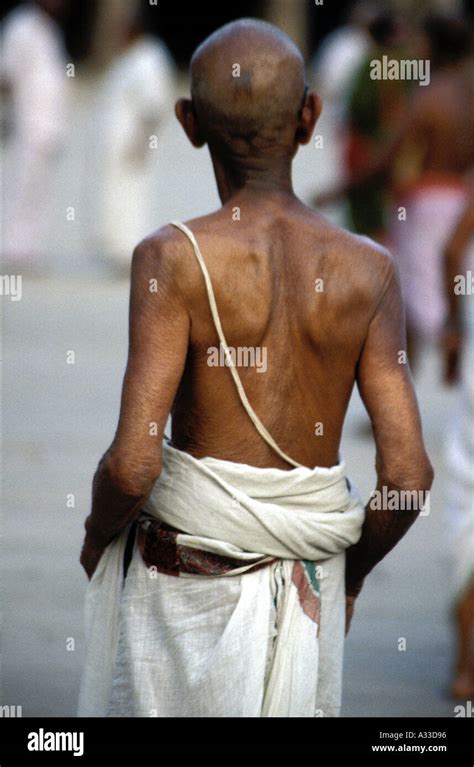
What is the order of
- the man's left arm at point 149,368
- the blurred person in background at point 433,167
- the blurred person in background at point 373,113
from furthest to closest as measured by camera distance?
the blurred person in background at point 373,113 → the blurred person in background at point 433,167 → the man's left arm at point 149,368

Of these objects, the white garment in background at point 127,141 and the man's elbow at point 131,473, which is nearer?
the man's elbow at point 131,473

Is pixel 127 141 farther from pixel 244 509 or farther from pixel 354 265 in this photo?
pixel 244 509

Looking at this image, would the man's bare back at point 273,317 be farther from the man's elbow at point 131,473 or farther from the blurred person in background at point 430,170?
the blurred person in background at point 430,170

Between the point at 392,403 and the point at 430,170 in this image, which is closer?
the point at 392,403

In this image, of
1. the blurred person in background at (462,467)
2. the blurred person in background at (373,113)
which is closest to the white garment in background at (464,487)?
the blurred person in background at (462,467)

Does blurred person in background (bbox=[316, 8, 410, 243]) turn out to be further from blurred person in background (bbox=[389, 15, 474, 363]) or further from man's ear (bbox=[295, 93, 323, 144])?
man's ear (bbox=[295, 93, 323, 144])

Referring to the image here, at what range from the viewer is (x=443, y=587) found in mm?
6129

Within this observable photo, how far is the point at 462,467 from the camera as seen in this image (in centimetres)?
500

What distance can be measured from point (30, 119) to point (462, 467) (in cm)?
918

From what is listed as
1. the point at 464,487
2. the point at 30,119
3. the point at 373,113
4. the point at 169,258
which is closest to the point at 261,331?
the point at 169,258

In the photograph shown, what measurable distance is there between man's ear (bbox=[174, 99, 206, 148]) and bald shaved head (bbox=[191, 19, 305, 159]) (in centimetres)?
3

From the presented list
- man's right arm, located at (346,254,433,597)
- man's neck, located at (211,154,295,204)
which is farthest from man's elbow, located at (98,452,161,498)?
man's neck, located at (211,154,295,204)

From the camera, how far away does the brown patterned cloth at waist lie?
3088 mm

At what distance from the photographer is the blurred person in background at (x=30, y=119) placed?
43.6 ft
